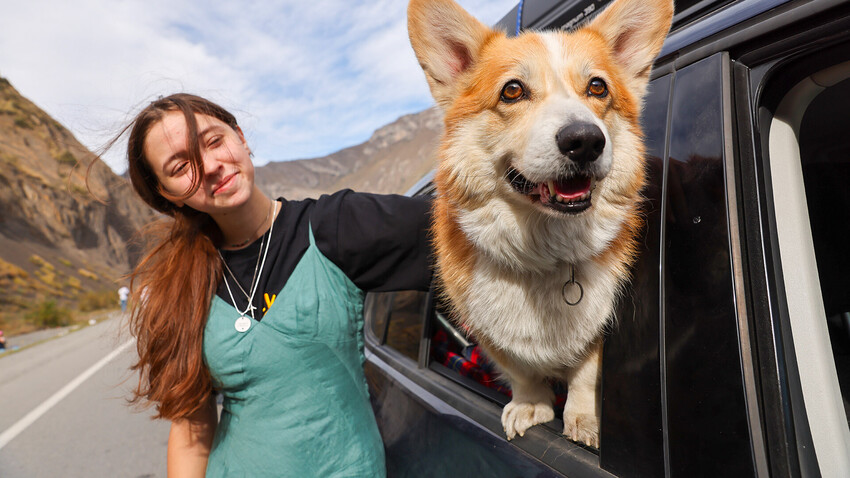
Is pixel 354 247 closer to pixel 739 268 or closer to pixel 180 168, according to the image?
pixel 180 168

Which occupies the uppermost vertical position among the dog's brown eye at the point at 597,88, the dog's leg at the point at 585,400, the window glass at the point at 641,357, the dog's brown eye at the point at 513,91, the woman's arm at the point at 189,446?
the dog's brown eye at the point at 513,91

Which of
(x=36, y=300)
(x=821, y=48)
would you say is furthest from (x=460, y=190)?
(x=36, y=300)

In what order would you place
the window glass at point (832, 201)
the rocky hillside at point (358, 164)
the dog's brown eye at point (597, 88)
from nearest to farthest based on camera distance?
the window glass at point (832, 201) < the dog's brown eye at point (597, 88) < the rocky hillside at point (358, 164)

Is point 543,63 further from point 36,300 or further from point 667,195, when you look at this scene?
point 36,300

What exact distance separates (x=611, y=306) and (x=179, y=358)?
5.24ft

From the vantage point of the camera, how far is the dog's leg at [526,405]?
148 cm

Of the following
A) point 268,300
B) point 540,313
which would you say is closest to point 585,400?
point 540,313

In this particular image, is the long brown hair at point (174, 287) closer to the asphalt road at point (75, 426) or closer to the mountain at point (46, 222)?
the asphalt road at point (75, 426)

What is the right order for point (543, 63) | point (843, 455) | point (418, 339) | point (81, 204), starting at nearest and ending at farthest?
point (843, 455), point (543, 63), point (418, 339), point (81, 204)

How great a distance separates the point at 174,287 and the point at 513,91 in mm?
1515

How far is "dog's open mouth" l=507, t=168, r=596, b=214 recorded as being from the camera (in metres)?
1.61

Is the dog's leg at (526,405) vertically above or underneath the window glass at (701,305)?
underneath

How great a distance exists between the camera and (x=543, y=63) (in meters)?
1.84

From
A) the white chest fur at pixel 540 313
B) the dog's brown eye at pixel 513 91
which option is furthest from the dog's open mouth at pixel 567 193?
the dog's brown eye at pixel 513 91
